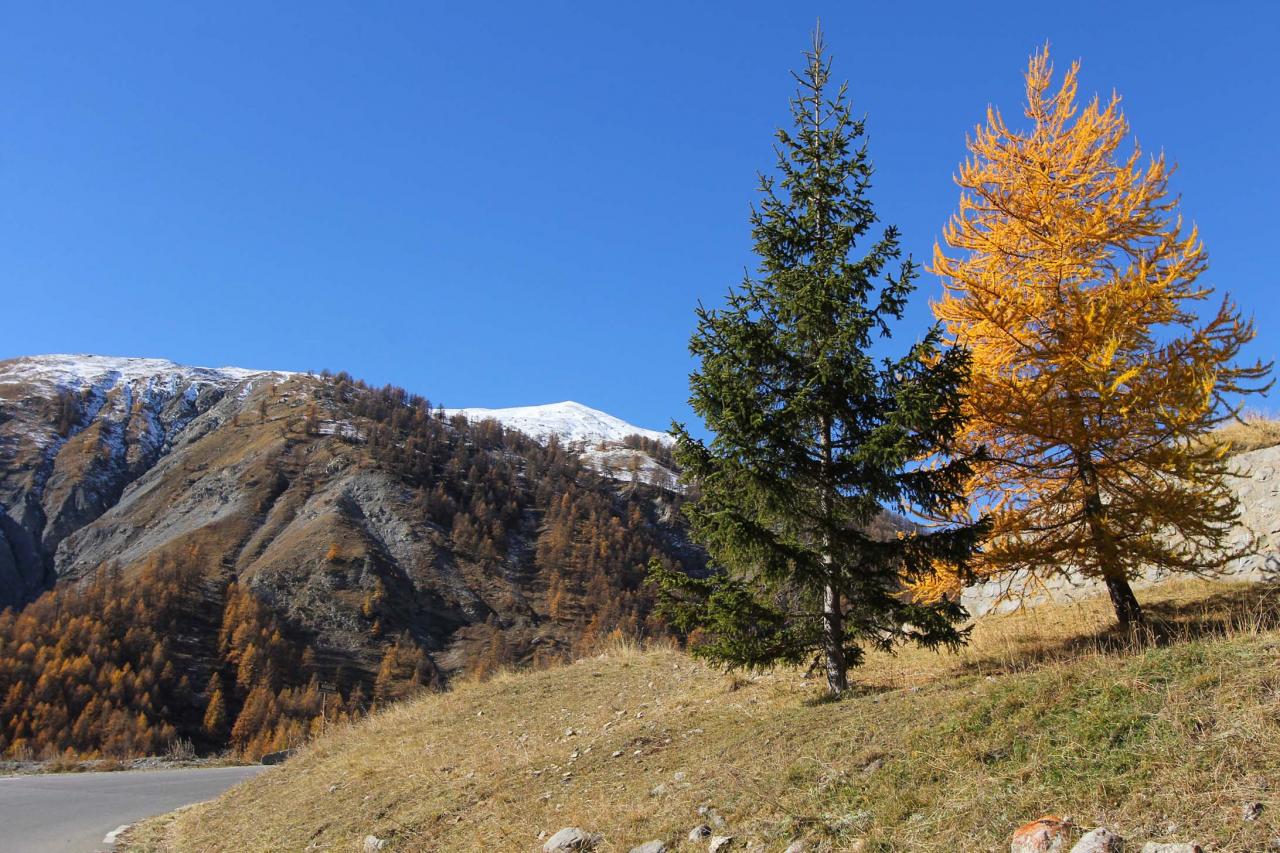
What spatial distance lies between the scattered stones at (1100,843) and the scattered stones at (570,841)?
3.91m

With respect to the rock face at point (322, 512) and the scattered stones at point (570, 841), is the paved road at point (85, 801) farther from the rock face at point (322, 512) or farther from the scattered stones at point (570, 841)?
the rock face at point (322, 512)

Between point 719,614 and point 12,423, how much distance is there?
221200mm

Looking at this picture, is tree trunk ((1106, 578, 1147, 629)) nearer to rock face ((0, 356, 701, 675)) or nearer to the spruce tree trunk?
the spruce tree trunk

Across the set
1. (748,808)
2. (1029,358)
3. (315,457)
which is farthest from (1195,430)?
(315,457)

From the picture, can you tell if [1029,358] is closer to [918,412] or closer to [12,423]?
[918,412]

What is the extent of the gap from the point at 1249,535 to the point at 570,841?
14.7 meters

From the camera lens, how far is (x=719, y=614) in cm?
959

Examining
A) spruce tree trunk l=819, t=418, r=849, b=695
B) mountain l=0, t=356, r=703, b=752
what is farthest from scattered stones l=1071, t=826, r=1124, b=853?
mountain l=0, t=356, r=703, b=752

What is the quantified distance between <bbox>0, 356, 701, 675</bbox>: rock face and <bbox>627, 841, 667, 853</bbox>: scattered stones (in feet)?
296

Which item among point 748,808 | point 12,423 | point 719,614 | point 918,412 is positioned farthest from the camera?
point 12,423

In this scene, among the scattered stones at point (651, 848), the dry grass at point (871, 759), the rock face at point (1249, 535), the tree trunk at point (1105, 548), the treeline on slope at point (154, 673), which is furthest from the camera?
the treeline on slope at point (154, 673)

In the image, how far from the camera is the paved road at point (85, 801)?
38.8 ft

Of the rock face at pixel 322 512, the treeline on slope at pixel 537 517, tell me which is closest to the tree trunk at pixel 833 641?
the rock face at pixel 322 512

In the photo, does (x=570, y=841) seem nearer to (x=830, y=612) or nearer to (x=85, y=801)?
(x=830, y=612)
